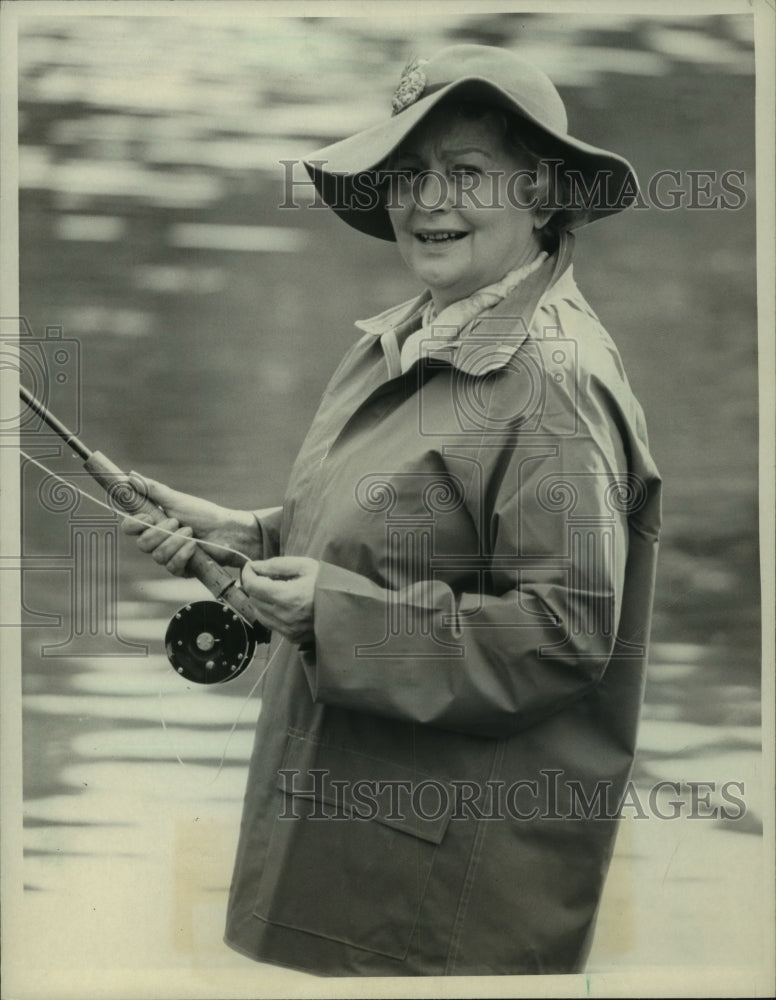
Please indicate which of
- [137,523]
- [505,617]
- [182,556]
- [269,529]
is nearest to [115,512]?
[137,523]

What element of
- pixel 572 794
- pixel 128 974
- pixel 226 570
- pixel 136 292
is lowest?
pixel 128 974

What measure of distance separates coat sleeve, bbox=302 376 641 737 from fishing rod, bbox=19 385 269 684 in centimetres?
23

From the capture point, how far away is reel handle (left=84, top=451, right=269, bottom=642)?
9.66 feet

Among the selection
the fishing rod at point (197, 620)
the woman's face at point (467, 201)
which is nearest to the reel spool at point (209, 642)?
the fishing rod at point (197, 620)

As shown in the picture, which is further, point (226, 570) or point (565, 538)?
point (226, 570)

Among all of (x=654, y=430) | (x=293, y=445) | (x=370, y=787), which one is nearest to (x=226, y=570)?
(x=293, y=445)

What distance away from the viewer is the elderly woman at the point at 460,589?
277 cm

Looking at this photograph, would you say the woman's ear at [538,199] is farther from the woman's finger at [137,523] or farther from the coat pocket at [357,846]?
the coat pocket at [357,846]

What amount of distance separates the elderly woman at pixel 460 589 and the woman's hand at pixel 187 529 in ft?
0.03

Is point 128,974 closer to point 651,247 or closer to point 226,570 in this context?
point 226,570

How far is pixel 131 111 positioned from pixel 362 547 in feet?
3.39

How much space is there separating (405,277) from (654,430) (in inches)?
22.6

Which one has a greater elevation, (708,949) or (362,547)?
(362,547)

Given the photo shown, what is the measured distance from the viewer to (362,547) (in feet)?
9.16
